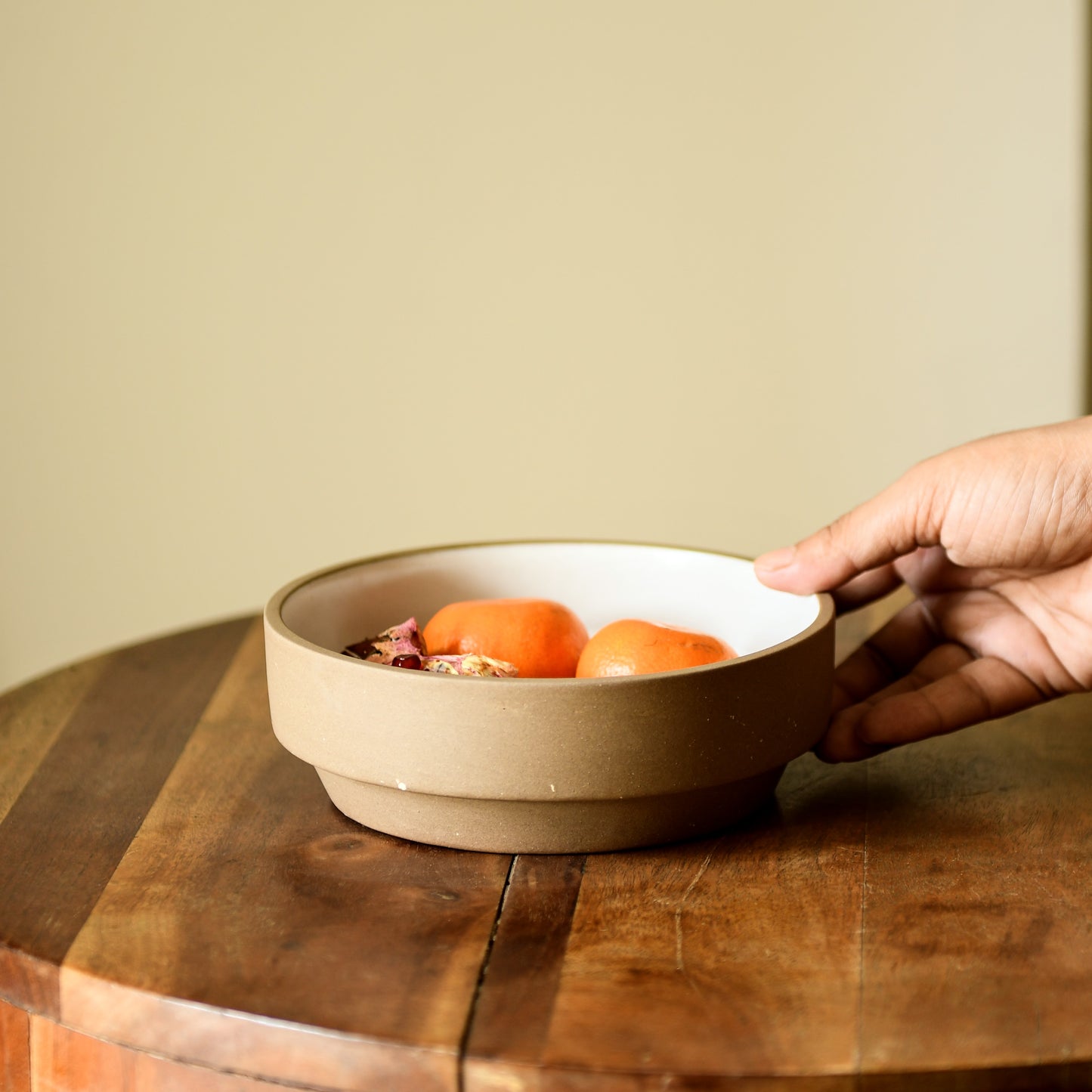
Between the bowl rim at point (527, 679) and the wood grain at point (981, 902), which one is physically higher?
the bowl rim at point (527, 679)

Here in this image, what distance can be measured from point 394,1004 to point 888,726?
1.41 ft

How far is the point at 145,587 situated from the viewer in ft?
7.20

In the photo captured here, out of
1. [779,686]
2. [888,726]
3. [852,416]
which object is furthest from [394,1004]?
[852,416]

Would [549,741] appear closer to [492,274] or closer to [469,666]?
[469,666]

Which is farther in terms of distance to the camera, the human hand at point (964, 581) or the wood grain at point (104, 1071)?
the human hand at point (964, 581)

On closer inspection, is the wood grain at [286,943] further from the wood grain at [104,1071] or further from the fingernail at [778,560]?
the fingernail at [778,560]

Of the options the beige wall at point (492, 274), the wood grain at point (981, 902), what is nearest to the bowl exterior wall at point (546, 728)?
the wood grain at point (981, 902)

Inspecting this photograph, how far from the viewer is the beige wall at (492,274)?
78.4 inches

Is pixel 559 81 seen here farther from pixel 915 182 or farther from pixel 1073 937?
pixel 1073 937

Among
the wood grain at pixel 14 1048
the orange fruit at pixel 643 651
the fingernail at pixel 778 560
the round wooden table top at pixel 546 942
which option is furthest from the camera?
the fingernail at pixel 778 560

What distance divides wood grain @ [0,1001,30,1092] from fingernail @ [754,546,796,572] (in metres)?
0.51

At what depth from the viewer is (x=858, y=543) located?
841 mm

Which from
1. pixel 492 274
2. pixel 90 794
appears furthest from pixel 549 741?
pixel 492 274

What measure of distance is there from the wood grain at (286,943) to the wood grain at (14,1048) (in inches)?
2.2
